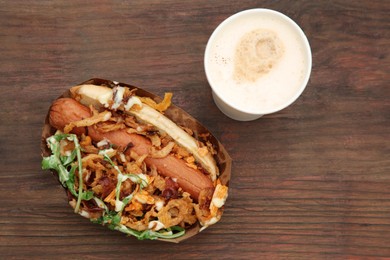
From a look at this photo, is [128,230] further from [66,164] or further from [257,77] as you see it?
[257,77]

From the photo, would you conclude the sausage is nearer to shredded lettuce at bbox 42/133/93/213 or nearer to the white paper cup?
shredded lettuce at bbox 42/133/93/213

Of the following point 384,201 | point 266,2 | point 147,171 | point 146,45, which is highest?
point 266,2

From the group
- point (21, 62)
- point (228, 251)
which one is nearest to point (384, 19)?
point (228, 251)

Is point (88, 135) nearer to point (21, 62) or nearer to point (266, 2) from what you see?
point (21, 62)

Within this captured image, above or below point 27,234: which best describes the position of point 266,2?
above

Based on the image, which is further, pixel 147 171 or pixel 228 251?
pixel 228 251

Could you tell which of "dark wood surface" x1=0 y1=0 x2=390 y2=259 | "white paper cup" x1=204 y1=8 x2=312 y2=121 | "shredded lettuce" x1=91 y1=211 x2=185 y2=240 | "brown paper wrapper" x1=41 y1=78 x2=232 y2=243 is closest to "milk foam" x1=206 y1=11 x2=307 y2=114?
"white paper cup" x1=204 y1=8 x2=312 y2=121
